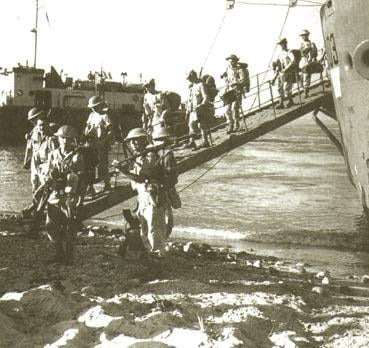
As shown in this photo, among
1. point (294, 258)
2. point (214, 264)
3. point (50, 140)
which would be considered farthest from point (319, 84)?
point (50, 140)

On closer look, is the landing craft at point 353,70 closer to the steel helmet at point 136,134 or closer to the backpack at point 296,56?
the steel helmet at point 136,134

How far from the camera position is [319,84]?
16.5 m

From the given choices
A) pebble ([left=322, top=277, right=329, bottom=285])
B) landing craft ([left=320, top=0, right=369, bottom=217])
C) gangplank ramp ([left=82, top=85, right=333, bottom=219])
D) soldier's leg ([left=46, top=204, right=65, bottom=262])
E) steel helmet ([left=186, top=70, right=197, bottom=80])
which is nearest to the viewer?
landing craft ([left=320, top=0, right=369, bottom=217])

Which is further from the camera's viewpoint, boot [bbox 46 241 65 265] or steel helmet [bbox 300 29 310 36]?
steel helmet [bbox 300 29 310 36]

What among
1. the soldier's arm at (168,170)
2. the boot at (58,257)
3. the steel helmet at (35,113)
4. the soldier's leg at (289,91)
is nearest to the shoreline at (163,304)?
the boot at (58,257)

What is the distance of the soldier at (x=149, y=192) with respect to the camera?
7594mm

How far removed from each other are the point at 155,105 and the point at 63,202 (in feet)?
16.1

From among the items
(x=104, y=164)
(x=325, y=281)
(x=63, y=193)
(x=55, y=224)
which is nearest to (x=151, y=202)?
(x=63, y=193)

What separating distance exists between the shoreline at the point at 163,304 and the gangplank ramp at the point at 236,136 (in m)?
1.76

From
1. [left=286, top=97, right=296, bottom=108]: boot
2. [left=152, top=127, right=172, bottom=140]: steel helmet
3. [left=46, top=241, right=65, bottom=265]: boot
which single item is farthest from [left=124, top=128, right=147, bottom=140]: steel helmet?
[left=286, top=97, right=296, bottom=108]: boot

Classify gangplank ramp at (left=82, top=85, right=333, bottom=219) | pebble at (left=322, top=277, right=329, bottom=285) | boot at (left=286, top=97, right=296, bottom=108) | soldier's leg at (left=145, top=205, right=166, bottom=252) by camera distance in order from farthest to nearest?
boot at (left=286, top=97, right=296, bottom=108)
gangplank ramp at (left=82, top=85, right=333, bottom=219)
pebble at (left=322, top=277, right=329, bottom=285)
soldier's leg at (left=145, top=205, right=166, bottom=252)

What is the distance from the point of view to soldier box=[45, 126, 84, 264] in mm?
7820

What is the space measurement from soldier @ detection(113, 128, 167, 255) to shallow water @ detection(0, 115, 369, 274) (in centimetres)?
523

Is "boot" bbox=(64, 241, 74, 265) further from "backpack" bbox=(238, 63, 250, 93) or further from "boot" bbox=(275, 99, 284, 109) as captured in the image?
"boot" bbox=(275, 99, 284, 109)
